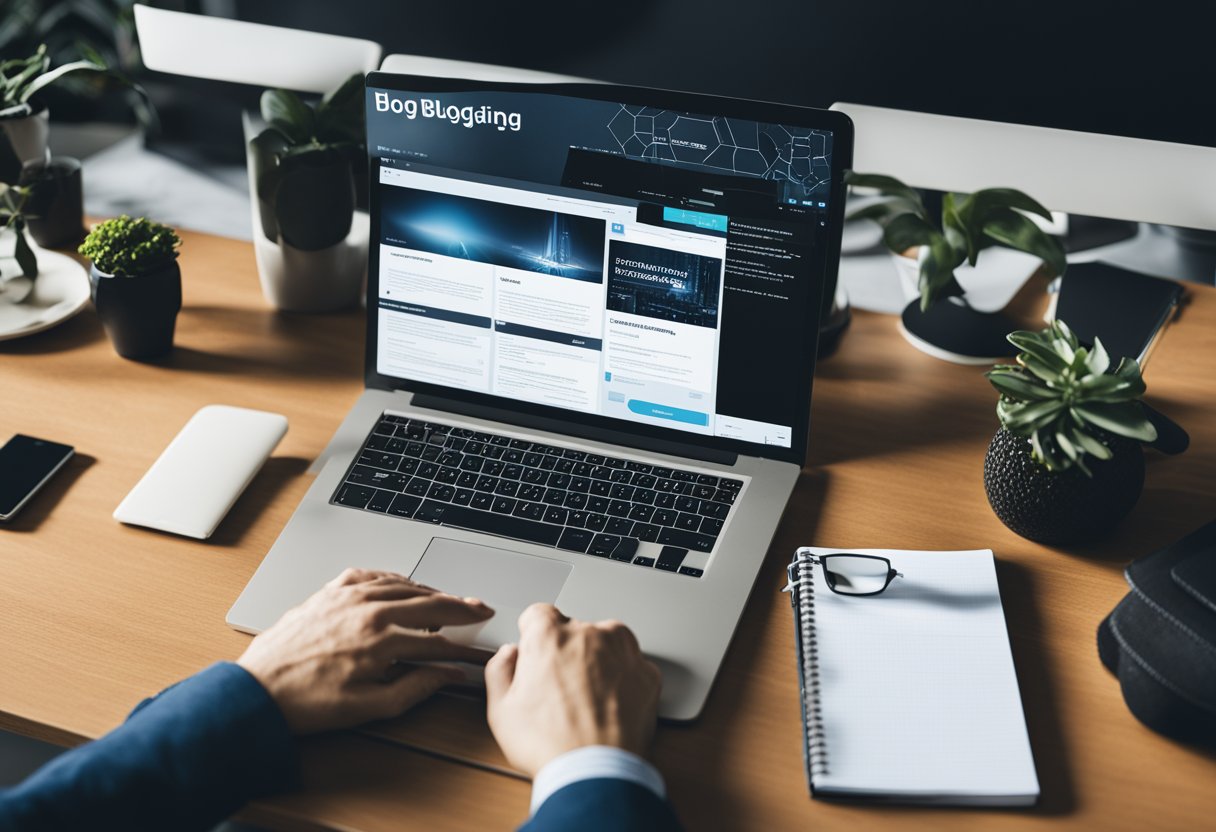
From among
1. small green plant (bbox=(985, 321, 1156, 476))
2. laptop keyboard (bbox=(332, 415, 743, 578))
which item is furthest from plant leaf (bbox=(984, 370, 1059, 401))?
laptop keyboard (bbox=(332, 415, 743, 578))

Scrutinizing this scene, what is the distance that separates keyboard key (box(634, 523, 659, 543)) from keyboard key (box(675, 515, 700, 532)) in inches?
0.9

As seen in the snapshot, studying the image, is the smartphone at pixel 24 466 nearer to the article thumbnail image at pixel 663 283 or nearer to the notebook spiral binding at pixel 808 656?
the article thumbnail image at pixel 663 283

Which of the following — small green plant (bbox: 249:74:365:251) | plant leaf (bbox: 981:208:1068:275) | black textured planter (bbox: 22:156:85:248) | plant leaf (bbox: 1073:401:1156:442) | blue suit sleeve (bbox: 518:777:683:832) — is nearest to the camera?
blue suit sleeve (bbox: 518:777:683:832)

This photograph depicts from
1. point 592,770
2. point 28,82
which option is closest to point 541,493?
point 592,770

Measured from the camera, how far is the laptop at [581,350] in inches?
39.3

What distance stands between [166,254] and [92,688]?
53 centimetres

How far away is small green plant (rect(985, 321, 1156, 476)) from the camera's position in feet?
3.10

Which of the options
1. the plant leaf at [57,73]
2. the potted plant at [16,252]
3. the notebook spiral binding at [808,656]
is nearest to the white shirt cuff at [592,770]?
the notebook spiral binding at [808,656]

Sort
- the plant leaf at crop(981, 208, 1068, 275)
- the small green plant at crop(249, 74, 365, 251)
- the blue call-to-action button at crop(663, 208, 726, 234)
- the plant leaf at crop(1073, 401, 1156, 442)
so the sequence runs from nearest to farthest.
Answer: the plant leaf at crop(1073, 401, 1156, 442)
the blue call-to-action button at crop(663, 208, 726, 234)
the plant leaf at crop(981, 208, 1068, 275)
the small green plant at crop(249, 74, 365, 251)

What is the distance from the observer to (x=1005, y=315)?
1376mm

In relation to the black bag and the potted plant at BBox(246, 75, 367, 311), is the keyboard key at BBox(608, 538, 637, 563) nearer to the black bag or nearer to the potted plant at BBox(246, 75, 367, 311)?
the black bag

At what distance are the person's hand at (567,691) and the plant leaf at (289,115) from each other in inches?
27.5

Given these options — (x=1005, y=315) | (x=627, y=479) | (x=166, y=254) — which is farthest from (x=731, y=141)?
(x=166, y=254)

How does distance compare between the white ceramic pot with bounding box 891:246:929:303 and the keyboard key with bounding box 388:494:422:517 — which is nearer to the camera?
the keyboard key with bounding box 388:494:422:517
